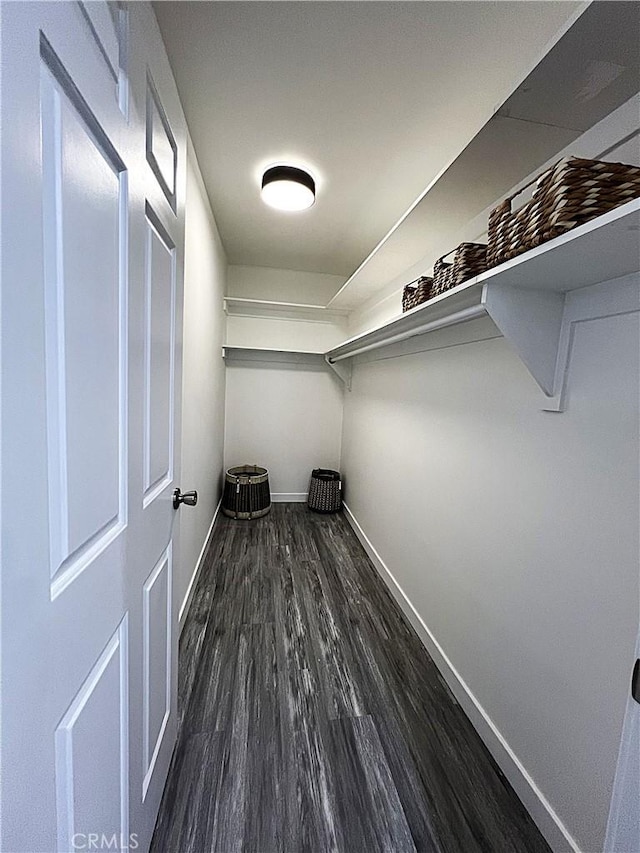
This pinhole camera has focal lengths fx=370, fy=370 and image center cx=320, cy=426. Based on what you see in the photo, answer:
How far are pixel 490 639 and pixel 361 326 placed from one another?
9.05 ft

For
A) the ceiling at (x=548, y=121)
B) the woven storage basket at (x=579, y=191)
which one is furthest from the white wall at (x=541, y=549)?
the ceiling at (x=548, y=121)

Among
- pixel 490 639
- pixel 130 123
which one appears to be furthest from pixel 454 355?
pixel 130 123

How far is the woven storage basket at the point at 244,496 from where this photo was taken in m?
3.45

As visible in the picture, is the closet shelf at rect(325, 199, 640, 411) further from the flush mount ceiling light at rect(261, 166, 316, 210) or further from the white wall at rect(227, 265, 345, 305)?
the white wall at rect(227, 265, 345, 305)

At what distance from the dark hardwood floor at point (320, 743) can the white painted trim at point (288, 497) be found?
168cm

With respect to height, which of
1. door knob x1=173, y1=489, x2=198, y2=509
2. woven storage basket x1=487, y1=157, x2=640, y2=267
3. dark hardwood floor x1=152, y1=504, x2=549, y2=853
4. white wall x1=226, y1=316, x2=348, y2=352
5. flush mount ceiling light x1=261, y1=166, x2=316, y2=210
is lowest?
dark hardwood floor x1=152, y1=504, x2=549, y2=853

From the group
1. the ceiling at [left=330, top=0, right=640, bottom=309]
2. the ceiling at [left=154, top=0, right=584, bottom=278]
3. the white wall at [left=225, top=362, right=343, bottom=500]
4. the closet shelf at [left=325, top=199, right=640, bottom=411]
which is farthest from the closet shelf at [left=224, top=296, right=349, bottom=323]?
the closet shelf at [left=325, top=199, right=640, bottom=411]

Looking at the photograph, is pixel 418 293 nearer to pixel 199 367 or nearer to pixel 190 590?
pixel 199 367

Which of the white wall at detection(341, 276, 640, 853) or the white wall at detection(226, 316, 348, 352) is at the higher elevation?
the white wall at detection(226, 316, 348, 352)

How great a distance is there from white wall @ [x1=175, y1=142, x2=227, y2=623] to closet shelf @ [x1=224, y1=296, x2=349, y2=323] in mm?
359

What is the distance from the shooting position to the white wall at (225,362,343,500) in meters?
3.86

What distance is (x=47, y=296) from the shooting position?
0.48m

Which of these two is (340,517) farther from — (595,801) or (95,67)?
(95,67)

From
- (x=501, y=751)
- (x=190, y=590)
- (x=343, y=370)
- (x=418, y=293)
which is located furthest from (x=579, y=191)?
(x=343, y=370)
